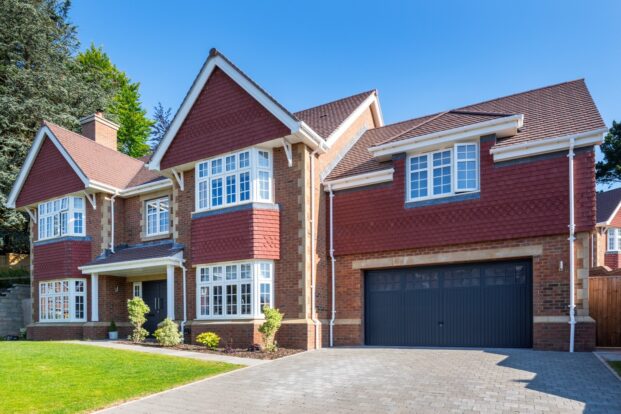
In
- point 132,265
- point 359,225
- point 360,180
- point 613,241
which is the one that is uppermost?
point 360,180

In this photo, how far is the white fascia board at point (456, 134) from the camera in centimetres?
1372

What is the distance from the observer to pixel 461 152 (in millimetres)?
14438

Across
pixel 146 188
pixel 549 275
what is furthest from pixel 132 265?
pixel 549 275

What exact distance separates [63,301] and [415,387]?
58.0 feet

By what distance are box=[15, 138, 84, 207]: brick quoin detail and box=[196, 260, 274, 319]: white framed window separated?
26.3 feet

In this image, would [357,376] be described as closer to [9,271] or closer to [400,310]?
[400,310]

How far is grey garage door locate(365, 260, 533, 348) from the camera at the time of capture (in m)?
13.5

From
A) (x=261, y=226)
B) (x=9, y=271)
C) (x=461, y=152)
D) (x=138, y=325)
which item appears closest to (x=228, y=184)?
(x=261, y=226)

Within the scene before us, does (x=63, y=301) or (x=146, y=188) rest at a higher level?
(x=146, y=188)

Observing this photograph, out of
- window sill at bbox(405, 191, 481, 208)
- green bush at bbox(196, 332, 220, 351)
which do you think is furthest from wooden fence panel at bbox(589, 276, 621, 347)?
green bush at bbox(196, 332, 220, 351)

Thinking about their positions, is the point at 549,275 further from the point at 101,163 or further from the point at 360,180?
the point at 101,163

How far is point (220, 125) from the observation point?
1719 centimetres

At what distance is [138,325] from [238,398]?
9900 millimetres

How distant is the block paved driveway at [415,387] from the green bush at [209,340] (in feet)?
12.7
